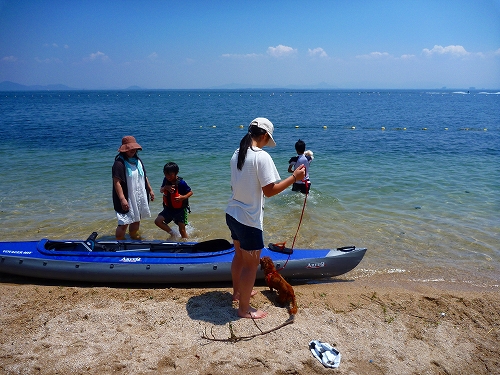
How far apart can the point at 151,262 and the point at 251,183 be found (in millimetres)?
2460

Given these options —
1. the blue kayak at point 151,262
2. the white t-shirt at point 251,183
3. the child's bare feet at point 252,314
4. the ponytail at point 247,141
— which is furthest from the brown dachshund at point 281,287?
the ponytail at point 247,141

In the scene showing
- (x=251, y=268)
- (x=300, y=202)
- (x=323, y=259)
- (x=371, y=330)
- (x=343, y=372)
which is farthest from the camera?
(x=300, y=202)

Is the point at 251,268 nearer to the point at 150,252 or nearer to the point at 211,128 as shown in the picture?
the point at 150,252

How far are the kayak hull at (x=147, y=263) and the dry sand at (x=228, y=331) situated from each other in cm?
18

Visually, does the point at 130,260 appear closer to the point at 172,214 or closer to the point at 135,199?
the point at 135,199

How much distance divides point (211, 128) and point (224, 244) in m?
22.7

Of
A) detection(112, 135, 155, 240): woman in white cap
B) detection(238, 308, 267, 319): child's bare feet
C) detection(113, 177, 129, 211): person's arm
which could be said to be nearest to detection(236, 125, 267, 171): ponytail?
detection(238, 308, 267, 319): child's bare feet

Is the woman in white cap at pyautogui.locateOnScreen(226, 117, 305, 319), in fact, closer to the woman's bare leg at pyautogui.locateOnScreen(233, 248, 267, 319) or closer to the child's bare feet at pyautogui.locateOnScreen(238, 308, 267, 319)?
the woman's bare leg at pyautogui.locateOnScreen(233, 248, 267, 319)

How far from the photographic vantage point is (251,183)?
325 cm

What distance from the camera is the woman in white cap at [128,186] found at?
5445 millimetres

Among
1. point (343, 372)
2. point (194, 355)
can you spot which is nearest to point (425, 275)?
point (343, 372)

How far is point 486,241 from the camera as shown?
22.7ft

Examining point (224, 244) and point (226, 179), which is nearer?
point (224, 244)

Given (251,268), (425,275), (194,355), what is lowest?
(425,275)
